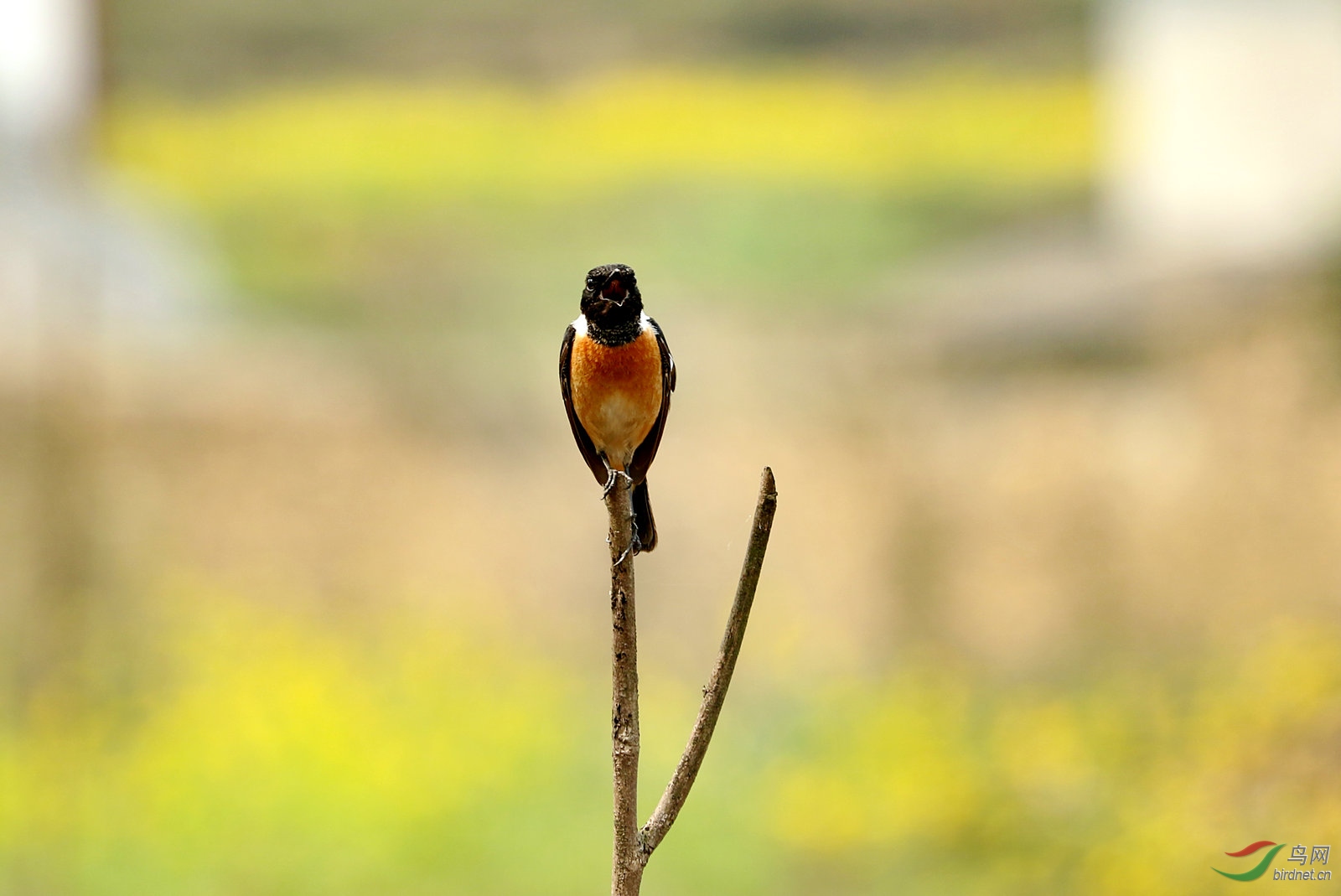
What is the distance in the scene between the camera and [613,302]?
3.12 feet

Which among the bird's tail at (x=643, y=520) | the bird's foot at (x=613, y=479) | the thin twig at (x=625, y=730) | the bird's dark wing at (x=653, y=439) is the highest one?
the bird's dark wing at (x=653, y=439)

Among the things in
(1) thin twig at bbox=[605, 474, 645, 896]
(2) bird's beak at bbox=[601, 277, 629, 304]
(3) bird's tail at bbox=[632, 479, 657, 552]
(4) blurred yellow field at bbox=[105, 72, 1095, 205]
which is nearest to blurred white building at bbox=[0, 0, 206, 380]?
(4) blurred yellow field at bbox=[105, 72, 1095, 205]

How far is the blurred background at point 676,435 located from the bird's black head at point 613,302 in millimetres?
1981

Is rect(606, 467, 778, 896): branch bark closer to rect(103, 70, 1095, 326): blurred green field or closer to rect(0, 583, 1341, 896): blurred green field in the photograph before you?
rect(0, 583, 1341, 896): blurred green field

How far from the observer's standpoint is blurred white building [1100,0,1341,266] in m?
2.82

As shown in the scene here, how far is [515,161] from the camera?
3086mm

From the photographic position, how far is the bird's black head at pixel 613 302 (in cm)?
93

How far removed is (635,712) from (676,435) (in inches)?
84.4

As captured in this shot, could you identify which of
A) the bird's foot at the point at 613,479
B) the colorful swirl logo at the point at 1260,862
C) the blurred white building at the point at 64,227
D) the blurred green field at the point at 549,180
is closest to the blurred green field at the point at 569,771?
the colorful swirl logo at the point at 1260,862

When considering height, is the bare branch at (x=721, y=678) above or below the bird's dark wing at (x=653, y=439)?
below

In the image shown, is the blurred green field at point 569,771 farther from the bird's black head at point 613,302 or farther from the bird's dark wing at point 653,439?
the bird's black head at point 613,302

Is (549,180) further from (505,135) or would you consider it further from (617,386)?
(617,386)

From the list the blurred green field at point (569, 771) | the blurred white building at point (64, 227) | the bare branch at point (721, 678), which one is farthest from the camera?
the blurred white building at point (64, 227)

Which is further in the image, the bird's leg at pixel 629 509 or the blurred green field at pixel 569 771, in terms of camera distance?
the blurred green field at pixel 569 771
